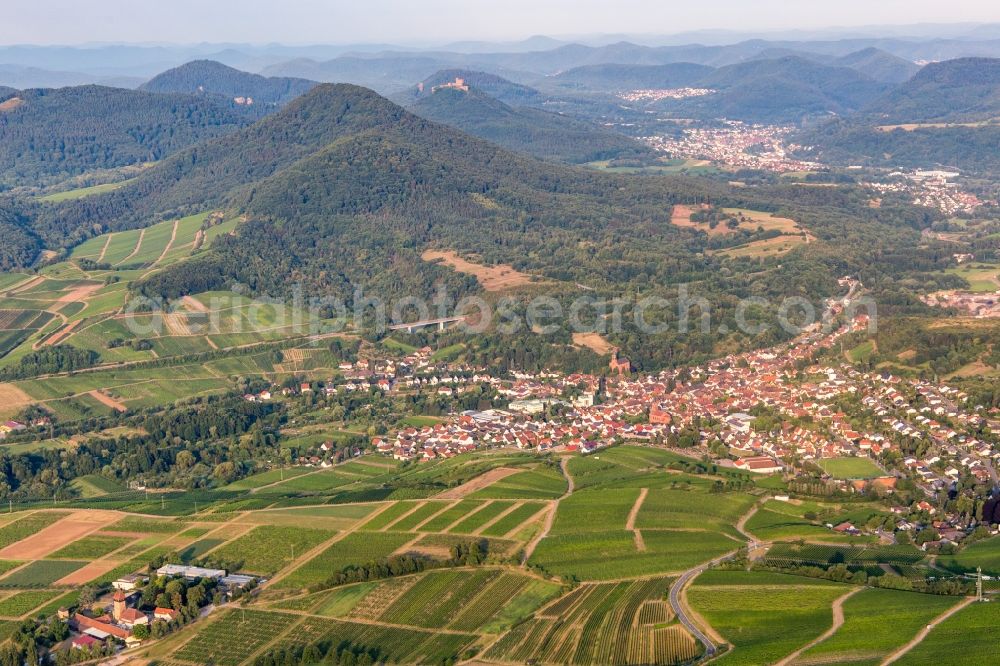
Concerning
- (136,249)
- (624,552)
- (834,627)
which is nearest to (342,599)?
(624,552)

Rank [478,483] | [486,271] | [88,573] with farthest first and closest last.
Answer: [486,271] → [478,483] → [88,573]

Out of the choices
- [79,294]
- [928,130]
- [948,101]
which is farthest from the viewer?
[948,101]

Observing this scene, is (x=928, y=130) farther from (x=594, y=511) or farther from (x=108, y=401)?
(x=594, y=511)

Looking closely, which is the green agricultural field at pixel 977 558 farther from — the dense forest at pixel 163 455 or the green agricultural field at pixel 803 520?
the dense forest at pixel 163 455

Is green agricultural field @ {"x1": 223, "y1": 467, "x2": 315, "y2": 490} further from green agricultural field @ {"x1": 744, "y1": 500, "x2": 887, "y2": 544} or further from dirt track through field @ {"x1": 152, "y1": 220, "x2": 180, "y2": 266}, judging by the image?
dirt track through field @ {"x1": 152, "y1": 220, "x2": 180, "y2": 266}

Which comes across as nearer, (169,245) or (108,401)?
(108,401)

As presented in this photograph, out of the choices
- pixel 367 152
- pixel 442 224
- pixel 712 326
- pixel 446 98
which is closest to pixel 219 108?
pixel 446 98

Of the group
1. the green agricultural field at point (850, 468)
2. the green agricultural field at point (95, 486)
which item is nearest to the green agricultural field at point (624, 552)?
the green agricultural field at point (850, 468)
